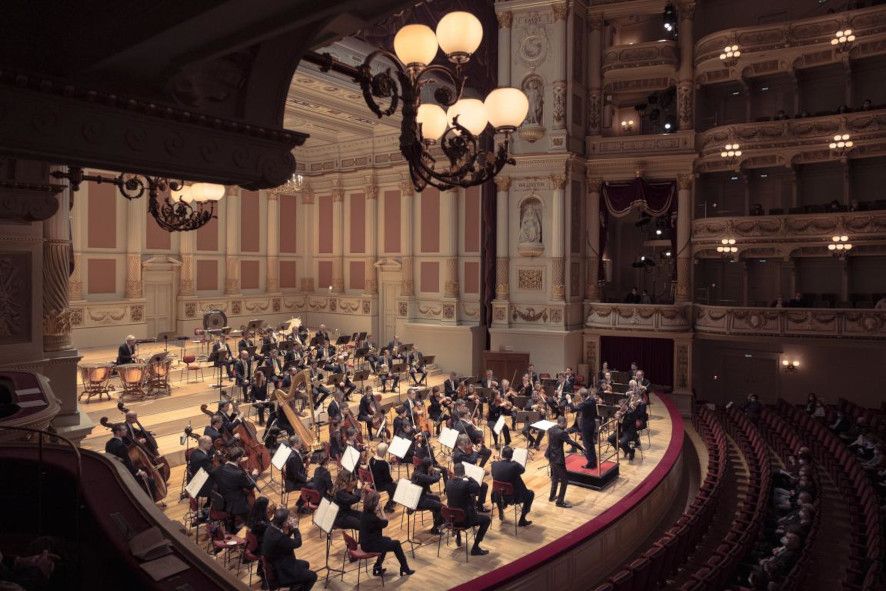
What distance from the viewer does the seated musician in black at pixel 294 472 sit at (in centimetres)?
943

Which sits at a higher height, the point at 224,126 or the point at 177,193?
the point at 177,193

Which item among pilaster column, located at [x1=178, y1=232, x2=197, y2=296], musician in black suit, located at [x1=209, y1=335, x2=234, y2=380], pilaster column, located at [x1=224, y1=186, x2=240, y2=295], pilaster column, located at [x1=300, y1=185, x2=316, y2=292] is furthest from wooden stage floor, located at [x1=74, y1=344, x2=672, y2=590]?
pilaster column, located at [x1=300, y1=185, x2=316, y2=292]

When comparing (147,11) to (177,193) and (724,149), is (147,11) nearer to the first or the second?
(177,193)

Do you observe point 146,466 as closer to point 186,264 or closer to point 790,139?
point 186,264

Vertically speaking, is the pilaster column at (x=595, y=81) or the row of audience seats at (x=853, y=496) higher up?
the pilaster column at (x=595, y=81)

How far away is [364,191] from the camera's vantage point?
82.4 ft

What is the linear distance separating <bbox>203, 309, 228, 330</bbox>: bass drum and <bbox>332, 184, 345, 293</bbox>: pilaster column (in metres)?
5.39

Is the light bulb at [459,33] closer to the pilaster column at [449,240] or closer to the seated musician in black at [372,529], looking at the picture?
the seated musician in black at [372,529]

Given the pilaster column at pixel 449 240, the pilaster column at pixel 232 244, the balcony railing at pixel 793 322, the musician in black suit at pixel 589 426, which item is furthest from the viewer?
the pilaster column at pixel 232 244

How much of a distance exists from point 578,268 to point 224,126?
60.1 ft

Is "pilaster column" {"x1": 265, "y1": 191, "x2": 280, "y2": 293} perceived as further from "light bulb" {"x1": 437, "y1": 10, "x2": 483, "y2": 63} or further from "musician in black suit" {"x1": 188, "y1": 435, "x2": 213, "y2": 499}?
"light bulb" {"x1": 437, "y1": 10, "x2": 483, "y2": 63}

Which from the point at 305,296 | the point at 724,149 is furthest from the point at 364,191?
the point at 724,149

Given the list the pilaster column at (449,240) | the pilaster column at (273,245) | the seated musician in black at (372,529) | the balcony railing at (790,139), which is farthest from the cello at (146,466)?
the balcony railing at (790,139)

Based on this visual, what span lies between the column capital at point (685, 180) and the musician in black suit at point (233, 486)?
1636 cm
